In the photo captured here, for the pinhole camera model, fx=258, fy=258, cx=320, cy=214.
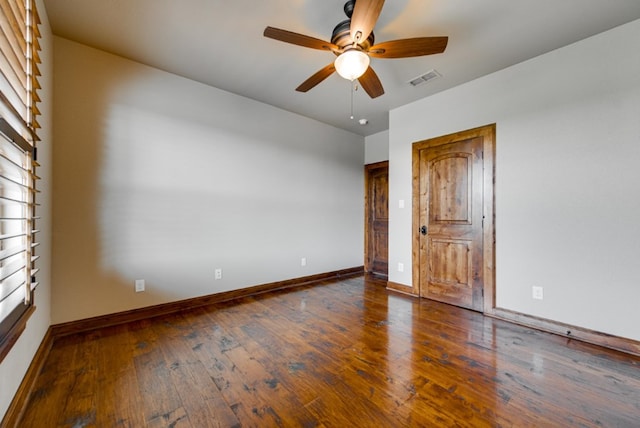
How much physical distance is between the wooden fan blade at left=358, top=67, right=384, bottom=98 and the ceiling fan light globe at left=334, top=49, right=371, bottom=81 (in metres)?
0.23

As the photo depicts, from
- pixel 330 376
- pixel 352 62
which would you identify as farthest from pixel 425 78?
pixel 330 376

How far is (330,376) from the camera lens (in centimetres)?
174

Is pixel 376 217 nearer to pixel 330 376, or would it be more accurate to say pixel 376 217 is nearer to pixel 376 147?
pixel 376 147

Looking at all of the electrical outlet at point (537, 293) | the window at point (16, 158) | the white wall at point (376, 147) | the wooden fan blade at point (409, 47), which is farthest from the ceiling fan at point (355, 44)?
the white wall at point (376, 147)

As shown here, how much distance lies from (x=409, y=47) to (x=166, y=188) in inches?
107

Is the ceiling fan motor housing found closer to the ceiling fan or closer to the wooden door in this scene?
the ceiling fan

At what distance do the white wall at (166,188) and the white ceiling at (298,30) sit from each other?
0.35 meters

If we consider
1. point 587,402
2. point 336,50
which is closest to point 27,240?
point 336,50

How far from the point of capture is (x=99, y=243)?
247cm

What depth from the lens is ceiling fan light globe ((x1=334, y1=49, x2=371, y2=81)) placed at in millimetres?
Answer: 1825

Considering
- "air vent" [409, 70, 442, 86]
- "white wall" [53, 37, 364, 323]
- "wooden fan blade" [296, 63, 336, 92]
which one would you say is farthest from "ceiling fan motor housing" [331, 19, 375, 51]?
"white wall" [53, 37, 364, 323]

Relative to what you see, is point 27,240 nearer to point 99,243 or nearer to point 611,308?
point 99,243

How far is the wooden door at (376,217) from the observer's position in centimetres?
488

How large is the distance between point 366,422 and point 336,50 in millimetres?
2358
